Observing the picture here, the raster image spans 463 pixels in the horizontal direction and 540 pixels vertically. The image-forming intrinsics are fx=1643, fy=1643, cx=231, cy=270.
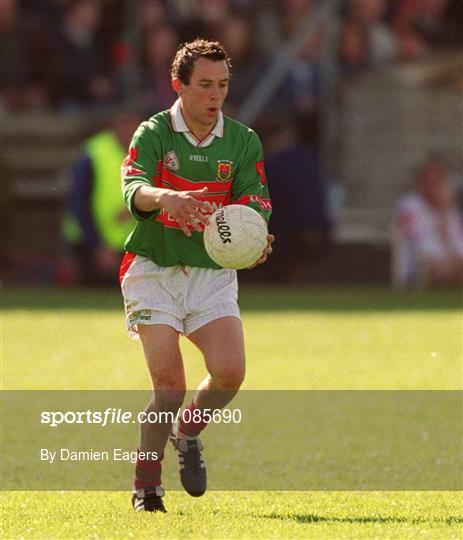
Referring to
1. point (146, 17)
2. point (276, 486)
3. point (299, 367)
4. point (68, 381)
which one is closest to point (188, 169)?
point (276, 486)

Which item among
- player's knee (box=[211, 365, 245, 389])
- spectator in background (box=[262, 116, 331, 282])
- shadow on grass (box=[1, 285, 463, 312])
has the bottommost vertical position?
shadow on grass (box=[1, 285, 463, 312])

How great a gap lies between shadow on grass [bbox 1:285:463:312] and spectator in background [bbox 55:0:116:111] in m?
2.69

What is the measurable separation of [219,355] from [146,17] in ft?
46.8

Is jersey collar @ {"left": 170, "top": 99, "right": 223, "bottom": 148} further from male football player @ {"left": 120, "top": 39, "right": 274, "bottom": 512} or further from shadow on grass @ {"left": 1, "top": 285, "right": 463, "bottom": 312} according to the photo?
shadow on grass @ {"left": 1, "top": 285, "right": 463, "bottom": 312}

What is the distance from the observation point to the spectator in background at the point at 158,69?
20625mm

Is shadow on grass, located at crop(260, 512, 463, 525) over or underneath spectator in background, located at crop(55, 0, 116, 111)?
over

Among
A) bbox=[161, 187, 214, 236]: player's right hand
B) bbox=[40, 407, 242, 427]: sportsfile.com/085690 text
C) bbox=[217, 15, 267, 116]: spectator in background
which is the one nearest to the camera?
bbox=[161, 187, 214, 236]: player's right hand

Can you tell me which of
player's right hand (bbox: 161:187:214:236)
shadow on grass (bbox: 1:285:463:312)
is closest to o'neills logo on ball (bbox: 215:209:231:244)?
player's right hand (bbox: 161:187:214:236)

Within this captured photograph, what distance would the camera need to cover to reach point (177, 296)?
7.52 m

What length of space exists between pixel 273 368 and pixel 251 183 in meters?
5.77

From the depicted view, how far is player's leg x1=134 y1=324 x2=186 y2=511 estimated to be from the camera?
739cm

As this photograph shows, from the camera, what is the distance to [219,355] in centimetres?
743

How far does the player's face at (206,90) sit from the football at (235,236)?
1.65 ft

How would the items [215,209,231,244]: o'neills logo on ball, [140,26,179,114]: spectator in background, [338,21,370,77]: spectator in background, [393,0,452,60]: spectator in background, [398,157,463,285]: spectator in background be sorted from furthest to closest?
[393,0,452,60]: spectator in background
[338,21,370,77]: spectator in background
[398,157,463,285]: spectator in background
[140,26,179,114]: spectator in background
[215,209,231,244]: o'neills logo on ball
